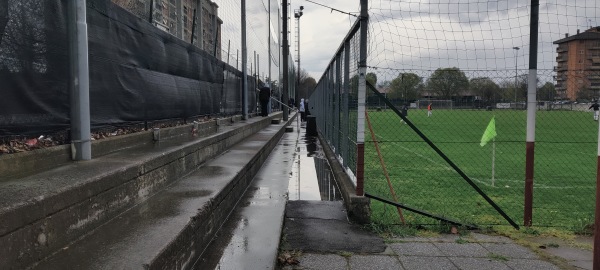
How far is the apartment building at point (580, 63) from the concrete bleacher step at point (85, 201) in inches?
185

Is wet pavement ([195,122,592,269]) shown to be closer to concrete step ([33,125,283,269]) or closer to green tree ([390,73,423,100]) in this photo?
concrete step ([33,125,283,269])

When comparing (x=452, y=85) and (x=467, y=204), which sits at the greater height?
(x=452, y=85)

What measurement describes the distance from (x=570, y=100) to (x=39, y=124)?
6.76 m

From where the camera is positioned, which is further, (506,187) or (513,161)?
(513,161)

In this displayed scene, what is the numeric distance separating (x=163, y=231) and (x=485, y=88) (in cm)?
495

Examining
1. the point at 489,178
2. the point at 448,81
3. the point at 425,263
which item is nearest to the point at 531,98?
the point at 448,81

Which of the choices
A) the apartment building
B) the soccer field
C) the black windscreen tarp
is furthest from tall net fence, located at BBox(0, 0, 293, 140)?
the apartment building

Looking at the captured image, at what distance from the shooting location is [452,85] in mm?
6316

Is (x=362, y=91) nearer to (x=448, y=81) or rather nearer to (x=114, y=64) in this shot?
(x=448, y=81)

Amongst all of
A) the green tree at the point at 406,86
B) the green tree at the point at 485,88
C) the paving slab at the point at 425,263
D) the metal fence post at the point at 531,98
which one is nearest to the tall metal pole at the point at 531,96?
the metal fence post at the point at 531,98

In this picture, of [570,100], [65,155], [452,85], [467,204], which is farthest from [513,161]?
[65,155]

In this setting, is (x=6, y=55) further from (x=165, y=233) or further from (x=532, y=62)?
(x=532, y=62)

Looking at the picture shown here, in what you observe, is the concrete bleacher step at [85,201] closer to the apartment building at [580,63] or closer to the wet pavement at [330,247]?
the wet pavement at [330,247]

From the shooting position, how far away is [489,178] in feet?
37.3
